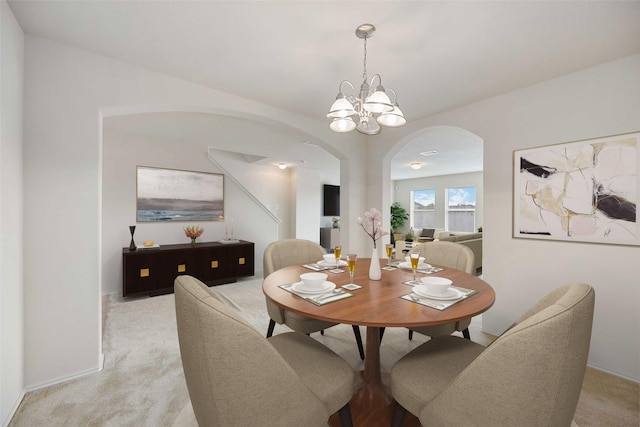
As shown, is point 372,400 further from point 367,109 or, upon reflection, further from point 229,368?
point 367,109

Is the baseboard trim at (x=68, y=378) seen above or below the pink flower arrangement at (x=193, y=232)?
below

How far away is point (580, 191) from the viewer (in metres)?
2.12

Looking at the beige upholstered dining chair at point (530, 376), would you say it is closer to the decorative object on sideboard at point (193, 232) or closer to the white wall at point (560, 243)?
the white wall at point (560, 243)

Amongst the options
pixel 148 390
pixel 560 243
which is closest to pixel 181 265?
pixel 148 390

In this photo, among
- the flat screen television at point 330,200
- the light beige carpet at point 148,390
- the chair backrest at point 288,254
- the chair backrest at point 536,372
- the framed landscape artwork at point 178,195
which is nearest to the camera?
the chair backrest at point 536,372

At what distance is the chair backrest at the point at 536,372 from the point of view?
31.0 inches

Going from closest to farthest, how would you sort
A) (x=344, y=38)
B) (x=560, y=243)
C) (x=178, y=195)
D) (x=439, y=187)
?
(x=344, y=38), (x=560, y=243), (x=178, y=195), (x=439, y=187)

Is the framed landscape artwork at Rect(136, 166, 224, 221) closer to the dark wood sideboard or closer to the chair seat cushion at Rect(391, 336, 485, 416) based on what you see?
the dark wood sideboard

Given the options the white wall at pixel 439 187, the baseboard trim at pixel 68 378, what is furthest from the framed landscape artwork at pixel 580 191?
the white wall at pixel 439 187

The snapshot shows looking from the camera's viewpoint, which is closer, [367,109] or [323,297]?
[323,297]

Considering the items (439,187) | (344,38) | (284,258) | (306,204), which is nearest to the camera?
(344,38)

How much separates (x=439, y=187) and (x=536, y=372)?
26.9 ft

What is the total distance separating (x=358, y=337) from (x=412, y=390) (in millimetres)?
1127

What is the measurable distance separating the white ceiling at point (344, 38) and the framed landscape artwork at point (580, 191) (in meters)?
0.63
